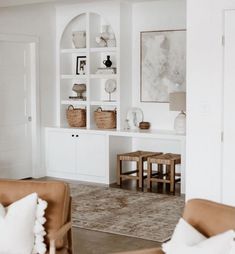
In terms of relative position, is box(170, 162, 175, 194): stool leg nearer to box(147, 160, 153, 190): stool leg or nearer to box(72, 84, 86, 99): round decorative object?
box(147, 160, 153, 190): stool leg

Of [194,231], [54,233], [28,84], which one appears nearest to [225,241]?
[194,231]

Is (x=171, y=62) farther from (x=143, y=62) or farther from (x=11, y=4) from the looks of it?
(x=11, y=4)

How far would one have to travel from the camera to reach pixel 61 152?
→ 27.6ft

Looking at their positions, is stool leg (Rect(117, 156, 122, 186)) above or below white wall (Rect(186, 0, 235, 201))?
below

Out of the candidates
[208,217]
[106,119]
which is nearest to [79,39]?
[106,119]

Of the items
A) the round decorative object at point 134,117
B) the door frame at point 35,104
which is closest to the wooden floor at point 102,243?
the round decorative object at point 134,117

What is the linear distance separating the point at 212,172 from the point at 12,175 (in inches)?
145

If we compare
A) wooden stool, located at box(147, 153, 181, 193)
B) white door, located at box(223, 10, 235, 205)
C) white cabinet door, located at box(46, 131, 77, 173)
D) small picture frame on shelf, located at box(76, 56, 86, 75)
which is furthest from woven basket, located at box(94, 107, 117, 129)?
white door, located at box(223, 10, 235, 205)

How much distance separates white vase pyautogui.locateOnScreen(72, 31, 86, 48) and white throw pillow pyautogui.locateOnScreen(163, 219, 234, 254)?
5.76m

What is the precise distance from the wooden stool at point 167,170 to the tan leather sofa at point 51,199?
12.6 ft

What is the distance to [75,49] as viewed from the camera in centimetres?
845

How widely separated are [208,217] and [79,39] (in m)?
5.80

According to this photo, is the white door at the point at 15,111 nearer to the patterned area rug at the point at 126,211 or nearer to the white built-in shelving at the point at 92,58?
the white built-in shelving at the point at 92,58

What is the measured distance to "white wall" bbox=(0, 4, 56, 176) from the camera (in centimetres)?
803
